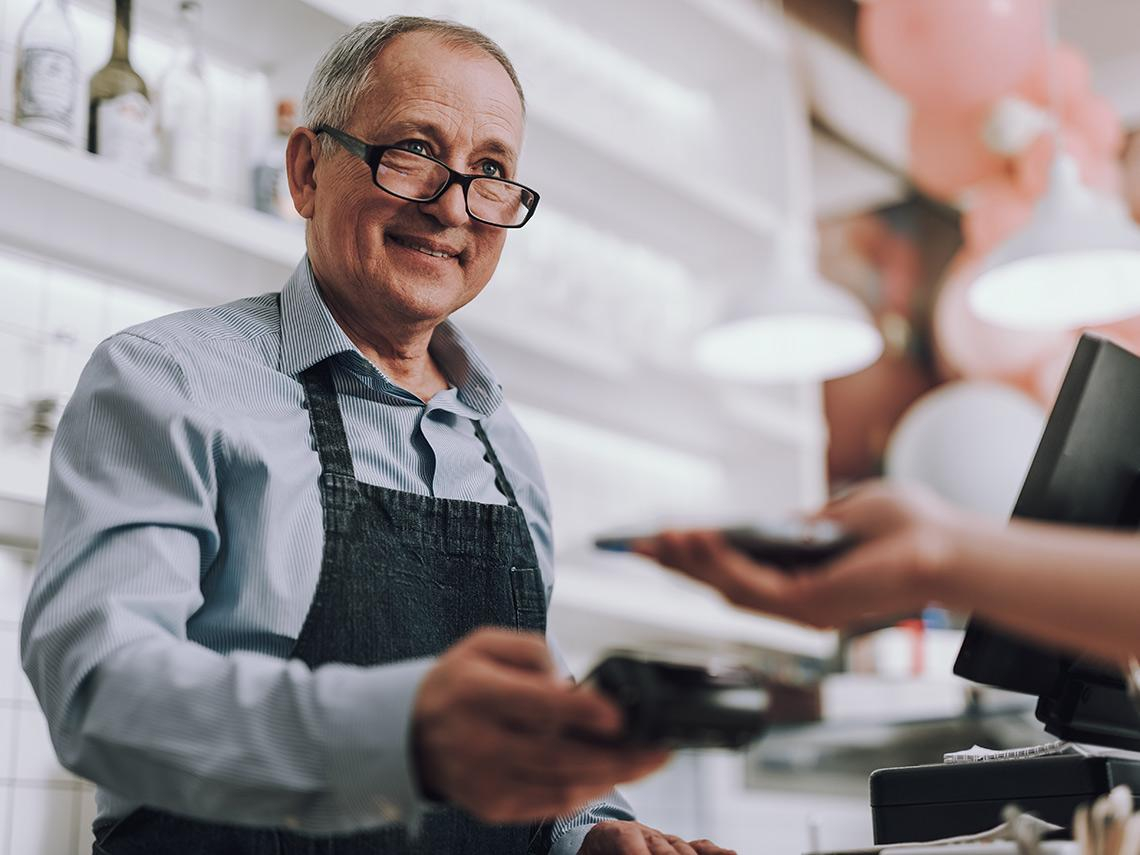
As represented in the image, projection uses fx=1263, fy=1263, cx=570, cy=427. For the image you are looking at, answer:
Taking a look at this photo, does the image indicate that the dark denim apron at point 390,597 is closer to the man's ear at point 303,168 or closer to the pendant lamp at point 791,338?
the man's ear at point 303,168

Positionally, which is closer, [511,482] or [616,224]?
[511,482]

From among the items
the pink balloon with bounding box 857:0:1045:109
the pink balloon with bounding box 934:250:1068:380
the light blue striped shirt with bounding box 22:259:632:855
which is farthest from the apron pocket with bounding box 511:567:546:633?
the pink balloon with bounding box 934:250:1068:380

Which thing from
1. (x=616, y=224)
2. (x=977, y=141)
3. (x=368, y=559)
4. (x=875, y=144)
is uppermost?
(x=875, y=144)

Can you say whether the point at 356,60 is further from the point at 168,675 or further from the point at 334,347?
the point at 168,675

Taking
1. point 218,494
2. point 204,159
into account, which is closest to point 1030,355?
point 204,159

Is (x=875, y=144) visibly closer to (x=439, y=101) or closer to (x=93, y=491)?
(x=439, y=101)

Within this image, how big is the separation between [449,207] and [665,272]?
1.95 metres

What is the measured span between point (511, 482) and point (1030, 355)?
7.49ft

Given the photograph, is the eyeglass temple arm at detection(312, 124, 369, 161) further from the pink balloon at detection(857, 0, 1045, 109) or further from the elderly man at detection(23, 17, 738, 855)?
the pink balloon at detection(857, 0, 1045, 109)

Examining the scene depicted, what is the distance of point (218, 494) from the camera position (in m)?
1.12

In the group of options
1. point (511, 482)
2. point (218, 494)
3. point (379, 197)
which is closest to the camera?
point (218, 494)

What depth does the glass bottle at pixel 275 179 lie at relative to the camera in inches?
83.8

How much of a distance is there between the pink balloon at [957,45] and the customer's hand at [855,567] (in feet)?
7.85

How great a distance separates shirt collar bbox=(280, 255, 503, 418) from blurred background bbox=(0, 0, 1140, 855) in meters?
0.58
